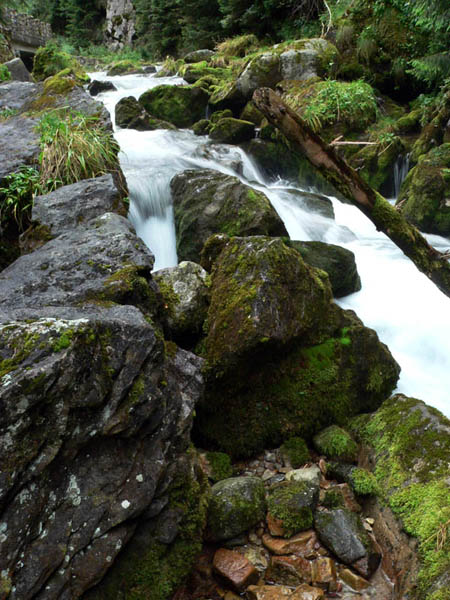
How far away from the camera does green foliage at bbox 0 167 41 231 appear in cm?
466

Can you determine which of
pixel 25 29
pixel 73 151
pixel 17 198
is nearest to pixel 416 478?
pixel 17 198

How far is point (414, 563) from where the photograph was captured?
2566mm

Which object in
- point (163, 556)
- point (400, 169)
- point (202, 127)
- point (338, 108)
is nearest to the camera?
point (163, 556)

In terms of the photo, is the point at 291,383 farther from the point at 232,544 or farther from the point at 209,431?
the point at 232,544

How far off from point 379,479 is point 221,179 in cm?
446

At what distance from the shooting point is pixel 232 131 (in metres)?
10.8

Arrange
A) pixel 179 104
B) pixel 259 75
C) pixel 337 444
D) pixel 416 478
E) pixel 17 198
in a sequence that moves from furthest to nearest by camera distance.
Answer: pixel 179 104 < pixel 259 75 < pixel 17 198 < pixel 337 444 < pixel 416 478

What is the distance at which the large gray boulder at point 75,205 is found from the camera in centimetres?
381

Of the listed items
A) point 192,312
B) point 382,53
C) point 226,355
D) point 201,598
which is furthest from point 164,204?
point 382,53

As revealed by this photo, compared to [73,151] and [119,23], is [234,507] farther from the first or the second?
[119,23]

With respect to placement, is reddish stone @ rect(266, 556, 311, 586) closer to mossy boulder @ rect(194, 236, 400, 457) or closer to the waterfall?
mossy boulder @ rect(194, 236, 400, 457)

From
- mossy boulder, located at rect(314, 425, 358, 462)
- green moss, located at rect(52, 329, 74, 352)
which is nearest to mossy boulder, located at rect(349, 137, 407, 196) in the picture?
mossy boulder, located at rect(314, 425, 358, 462)

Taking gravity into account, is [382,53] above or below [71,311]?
above

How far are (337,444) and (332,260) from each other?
111 inches
